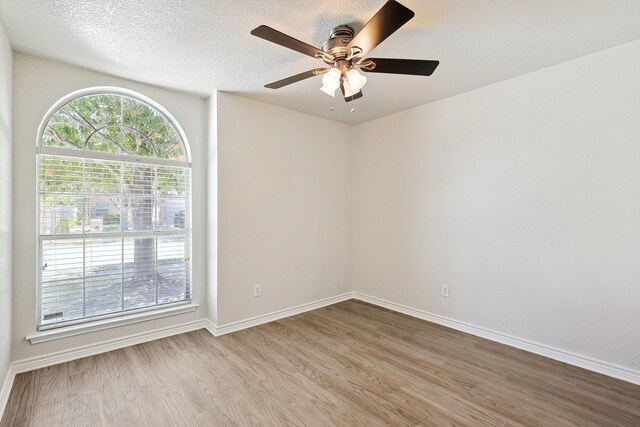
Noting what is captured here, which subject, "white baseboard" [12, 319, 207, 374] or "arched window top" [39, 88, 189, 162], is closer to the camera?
"white baseboard" [12, 319, 207, 374]

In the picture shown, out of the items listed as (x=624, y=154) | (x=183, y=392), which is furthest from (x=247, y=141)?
(x=624, y=154)

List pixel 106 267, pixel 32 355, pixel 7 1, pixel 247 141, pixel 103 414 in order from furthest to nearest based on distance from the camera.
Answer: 1. pixel 247 141
2. pixel 106 267
3. pixel 32 355
4. pixel 103 414
5. pixel 7 1

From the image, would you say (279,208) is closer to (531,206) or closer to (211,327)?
(211,327)

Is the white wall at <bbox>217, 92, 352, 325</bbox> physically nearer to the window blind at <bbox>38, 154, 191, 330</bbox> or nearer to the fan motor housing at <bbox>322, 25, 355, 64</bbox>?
the window blind at <bbox>38, 154, 191, 330</bbox>

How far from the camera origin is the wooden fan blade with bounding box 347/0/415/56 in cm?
136

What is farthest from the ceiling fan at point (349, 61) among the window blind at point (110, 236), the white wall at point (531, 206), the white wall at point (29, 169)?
the white wall at point (29, 169)

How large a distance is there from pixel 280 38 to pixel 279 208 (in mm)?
2165

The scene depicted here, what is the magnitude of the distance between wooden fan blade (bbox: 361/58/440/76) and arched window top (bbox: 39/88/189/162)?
89.5 inches

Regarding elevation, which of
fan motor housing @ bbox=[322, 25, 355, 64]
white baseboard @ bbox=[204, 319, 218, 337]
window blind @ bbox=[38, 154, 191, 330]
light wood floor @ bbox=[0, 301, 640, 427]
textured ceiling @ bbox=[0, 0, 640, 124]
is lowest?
light wood floor @ bbox=[0, 301, 640, 427]

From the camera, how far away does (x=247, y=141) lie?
330cm

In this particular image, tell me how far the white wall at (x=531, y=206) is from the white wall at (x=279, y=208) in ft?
2.42

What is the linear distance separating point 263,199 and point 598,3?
304 centimetres

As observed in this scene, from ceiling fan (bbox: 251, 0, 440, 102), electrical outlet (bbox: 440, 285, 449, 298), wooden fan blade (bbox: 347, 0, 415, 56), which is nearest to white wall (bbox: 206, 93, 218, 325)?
ceiling fan (bbox: 251, 0, 440, 102)

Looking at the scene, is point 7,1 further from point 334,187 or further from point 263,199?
point 334,187
